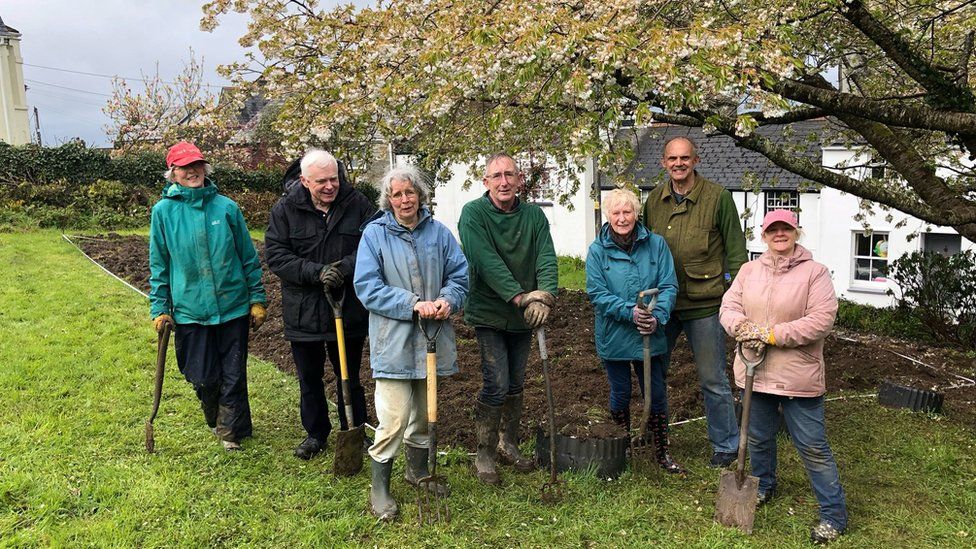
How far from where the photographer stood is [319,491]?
404 cm

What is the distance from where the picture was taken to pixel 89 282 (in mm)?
9945

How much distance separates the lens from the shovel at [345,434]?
13.4 ft

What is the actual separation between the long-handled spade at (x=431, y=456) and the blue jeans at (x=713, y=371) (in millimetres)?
1563

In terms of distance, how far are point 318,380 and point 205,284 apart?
3.01ft

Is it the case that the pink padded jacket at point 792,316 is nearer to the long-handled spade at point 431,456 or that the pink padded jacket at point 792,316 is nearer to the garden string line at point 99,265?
the long-handled spade at point 431,456

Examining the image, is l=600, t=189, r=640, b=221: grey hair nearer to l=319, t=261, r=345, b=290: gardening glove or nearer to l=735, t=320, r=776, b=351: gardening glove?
l=735, t=320, r=776, b=351: gardening glove

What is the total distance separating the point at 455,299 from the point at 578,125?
5.17 ft

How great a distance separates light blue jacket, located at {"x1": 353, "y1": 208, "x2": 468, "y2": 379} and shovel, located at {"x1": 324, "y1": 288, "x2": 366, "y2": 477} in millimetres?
344

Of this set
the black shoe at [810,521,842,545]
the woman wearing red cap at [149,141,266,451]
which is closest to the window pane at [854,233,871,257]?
the black shoe at [810,521,842,545]

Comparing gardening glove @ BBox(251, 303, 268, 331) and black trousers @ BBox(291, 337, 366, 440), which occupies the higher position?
gardening glove @ BBox(251, 303, 268, 331)

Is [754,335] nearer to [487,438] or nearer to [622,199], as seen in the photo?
[622,199]

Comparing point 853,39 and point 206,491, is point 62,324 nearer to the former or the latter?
point 206,491

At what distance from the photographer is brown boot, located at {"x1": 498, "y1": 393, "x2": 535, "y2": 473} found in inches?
174

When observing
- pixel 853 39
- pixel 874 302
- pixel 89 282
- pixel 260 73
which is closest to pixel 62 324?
pixel 89 282
